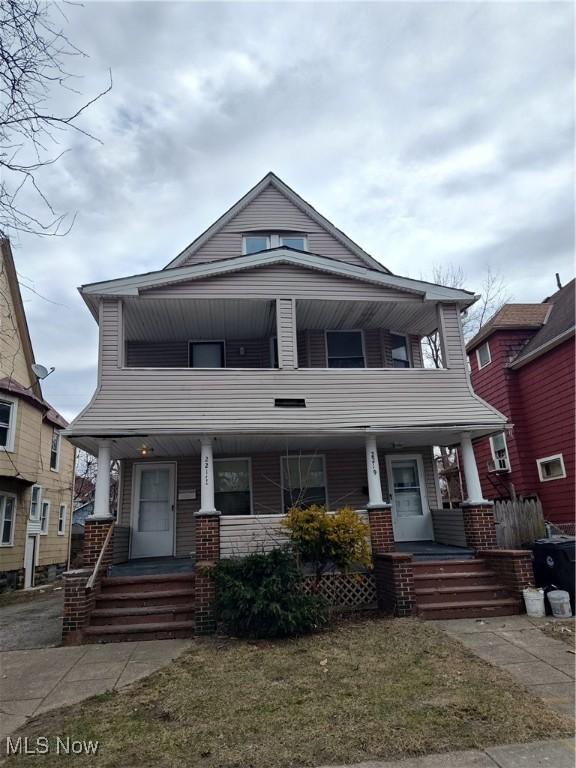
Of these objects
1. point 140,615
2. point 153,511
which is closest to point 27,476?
point 153,511

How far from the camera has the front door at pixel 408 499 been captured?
11656 millimetres

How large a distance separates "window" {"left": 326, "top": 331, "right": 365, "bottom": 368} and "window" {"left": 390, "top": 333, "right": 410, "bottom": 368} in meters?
0.92

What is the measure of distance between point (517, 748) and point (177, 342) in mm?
10452

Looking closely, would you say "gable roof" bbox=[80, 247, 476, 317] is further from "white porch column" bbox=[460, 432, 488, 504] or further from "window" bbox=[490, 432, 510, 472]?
"window" bbox=[490, 432, 510, 472]

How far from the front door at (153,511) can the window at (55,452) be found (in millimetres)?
10406

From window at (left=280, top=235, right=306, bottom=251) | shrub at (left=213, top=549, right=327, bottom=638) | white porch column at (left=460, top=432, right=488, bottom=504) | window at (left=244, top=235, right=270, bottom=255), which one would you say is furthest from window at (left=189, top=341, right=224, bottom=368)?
white porch column at (left=460, top=432, right=488, bottom=504)

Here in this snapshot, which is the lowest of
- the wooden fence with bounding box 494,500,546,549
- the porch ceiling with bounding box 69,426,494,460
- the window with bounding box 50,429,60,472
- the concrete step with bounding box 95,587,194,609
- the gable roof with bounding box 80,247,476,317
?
the concrete step with bounding box 95,587,194,609

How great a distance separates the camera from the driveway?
304 inches

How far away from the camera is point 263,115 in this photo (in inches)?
345

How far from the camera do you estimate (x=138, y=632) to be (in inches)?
299

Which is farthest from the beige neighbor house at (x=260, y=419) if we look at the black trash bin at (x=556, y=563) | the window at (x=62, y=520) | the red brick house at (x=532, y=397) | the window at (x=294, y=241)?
the window at (x=62, y=520)

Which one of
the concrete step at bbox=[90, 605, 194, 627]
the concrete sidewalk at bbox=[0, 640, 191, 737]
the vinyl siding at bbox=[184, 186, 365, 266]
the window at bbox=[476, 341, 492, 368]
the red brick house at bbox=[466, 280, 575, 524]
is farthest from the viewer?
the window at bbox=[476, 341, 492, 368]

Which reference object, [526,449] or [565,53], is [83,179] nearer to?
[565,53]

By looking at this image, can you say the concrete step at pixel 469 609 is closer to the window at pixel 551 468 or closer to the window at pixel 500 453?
the window at pixel 551 468
